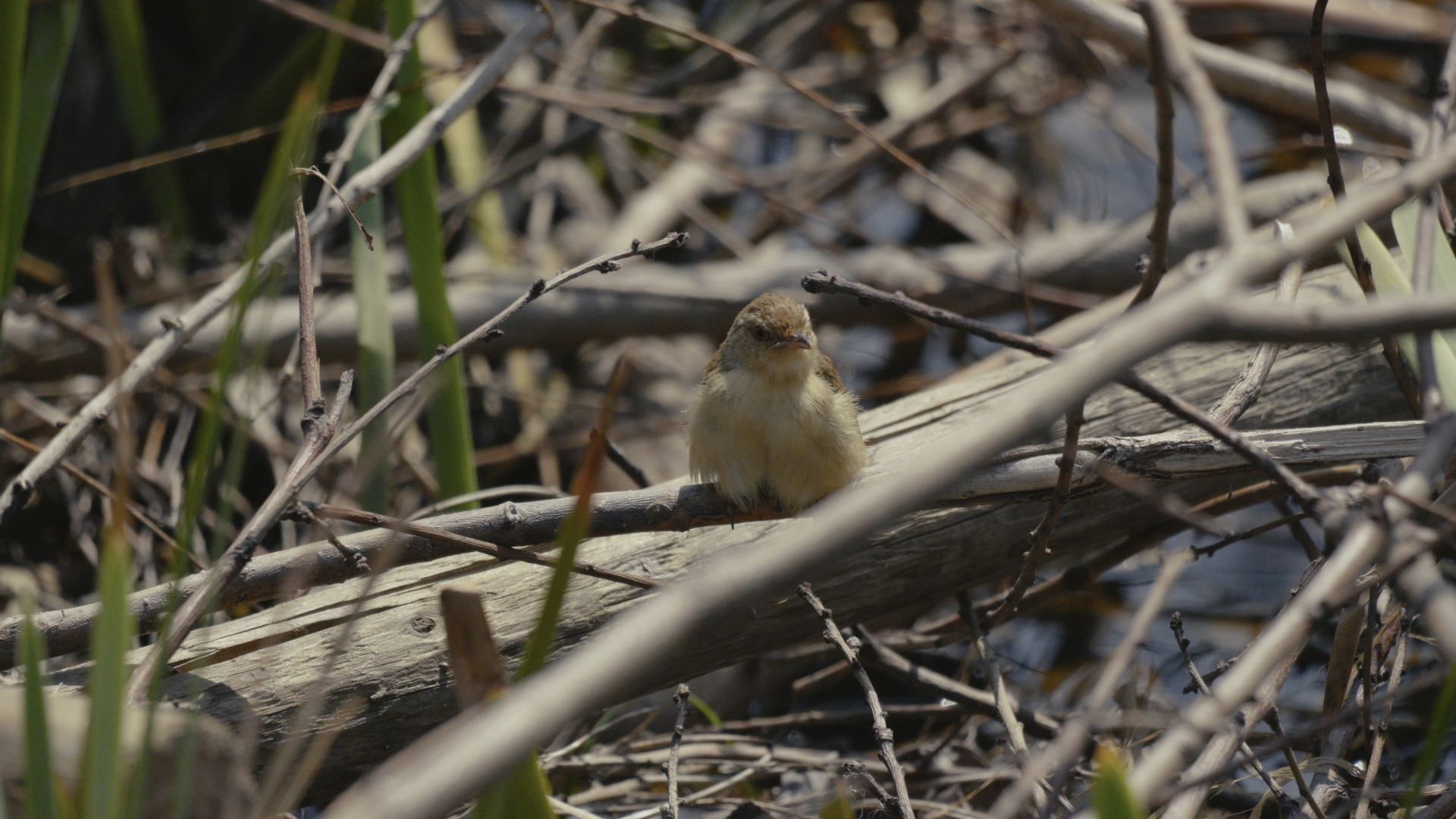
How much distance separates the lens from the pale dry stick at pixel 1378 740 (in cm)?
260

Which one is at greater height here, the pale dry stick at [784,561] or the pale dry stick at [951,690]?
the pale dry stick at [784,561]

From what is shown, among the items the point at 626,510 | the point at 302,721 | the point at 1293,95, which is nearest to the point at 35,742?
the point at 302,721

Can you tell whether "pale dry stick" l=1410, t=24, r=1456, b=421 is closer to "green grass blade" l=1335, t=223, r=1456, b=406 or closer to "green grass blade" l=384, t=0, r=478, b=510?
"green grass blade" l=1335, t=223, r=1456, b=406

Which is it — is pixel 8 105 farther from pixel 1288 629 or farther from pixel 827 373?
pixel 1288 629

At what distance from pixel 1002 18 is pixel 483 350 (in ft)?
15.0

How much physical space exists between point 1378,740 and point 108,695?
2.84m

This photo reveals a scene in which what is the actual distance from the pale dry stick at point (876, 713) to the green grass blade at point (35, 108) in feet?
7.57

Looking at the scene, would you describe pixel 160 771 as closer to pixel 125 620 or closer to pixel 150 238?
pixel 125 620

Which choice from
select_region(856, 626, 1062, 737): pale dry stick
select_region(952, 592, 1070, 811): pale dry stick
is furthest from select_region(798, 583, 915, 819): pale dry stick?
select_region(856, 626, 1062, 737): pale dry stick

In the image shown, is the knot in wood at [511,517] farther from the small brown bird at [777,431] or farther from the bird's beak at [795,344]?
the bird's beak at [795,344]

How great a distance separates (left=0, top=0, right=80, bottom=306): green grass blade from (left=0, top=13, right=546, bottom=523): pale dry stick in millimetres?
391

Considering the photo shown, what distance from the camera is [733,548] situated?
11.0 ft

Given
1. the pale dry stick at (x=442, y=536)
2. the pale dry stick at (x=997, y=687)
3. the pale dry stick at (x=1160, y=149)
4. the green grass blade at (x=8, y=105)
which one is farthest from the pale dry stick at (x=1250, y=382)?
the green grass blade at (x=8, y=105)

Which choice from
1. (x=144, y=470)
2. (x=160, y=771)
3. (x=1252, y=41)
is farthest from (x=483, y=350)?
(x=1252, y=41)
